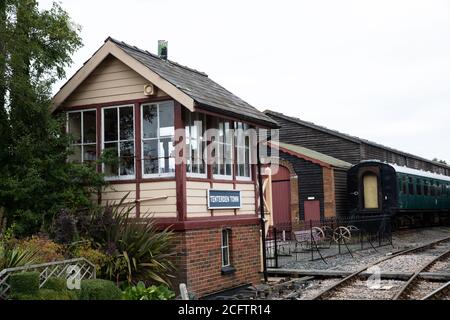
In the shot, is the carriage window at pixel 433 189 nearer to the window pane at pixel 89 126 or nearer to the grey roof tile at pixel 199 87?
the grey roof tile at pixel 199 87

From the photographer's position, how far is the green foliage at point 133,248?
935 centimetres

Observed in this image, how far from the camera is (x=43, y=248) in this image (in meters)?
8.20

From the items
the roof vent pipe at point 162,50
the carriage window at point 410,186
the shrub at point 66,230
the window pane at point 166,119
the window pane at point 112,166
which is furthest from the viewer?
the carriage window at point 410,186

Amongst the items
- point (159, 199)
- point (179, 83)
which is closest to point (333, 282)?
point (159, 199)

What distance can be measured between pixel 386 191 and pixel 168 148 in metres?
17.3

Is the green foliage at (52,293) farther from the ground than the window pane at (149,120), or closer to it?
closer to it

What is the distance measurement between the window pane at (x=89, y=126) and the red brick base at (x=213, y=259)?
2.92m


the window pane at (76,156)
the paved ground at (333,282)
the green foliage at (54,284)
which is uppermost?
the window pane at (76,156)

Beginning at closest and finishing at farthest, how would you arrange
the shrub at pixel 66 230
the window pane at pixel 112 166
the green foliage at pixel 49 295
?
the green foliage at pixel 49 295 < the shrub at pixel 66 230 < the window pane at pixel 112 166

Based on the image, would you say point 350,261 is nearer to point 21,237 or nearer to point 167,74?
point 167,74

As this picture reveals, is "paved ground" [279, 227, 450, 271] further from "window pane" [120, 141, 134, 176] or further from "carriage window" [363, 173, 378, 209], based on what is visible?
"window pane" [120, 141, 134, 176]

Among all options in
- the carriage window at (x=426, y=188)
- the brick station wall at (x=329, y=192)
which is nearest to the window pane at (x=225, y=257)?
the brick station wall at (x=329, y=192)

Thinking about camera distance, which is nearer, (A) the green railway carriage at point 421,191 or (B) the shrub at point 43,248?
(B) the shrub at point 43,248

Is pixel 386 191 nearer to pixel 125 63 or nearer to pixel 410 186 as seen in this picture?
pixel 410 186
